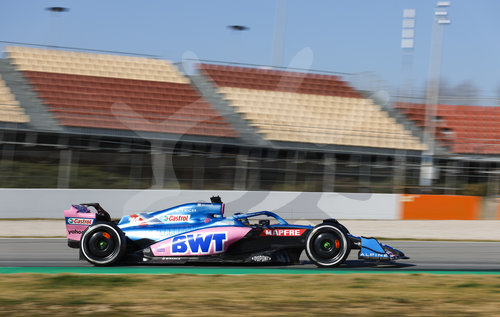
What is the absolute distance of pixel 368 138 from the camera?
16.8 m

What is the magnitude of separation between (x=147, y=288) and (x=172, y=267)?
1604 millimetres

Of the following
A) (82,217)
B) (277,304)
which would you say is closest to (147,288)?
(277,304)

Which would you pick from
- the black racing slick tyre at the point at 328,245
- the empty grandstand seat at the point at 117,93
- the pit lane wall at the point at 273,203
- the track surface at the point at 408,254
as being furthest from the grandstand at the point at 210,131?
the black racing slick tyre at the point at 328,245

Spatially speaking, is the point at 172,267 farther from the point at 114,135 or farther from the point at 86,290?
the point at 114,135

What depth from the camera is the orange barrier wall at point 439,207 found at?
15336mm

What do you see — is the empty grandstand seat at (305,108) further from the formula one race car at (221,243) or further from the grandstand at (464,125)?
the formula one race car at (221,243)

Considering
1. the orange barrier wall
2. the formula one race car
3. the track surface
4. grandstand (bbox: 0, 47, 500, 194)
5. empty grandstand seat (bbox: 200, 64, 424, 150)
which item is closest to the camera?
the formula one race car

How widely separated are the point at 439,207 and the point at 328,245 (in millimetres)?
9002

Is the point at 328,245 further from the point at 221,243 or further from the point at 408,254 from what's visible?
the point at 408,254

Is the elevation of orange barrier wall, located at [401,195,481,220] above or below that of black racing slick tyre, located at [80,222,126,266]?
above

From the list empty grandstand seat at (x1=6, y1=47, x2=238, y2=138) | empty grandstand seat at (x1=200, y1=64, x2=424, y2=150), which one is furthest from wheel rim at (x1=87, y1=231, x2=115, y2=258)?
empty grandstand seat at (x1=200, y1=64, x2=424, y2=150)

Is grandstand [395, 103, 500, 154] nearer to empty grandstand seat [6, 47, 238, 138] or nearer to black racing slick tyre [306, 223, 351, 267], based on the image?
empty grandstand seat [6, 47, 238, 138]

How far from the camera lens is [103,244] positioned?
7371 mm

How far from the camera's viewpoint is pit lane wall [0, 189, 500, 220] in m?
13.9
